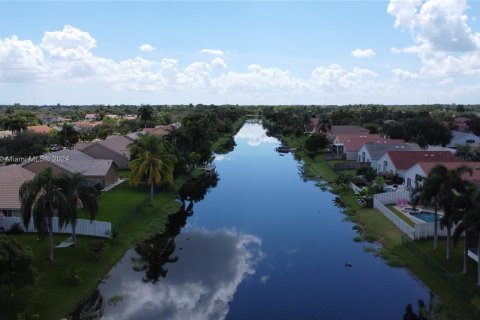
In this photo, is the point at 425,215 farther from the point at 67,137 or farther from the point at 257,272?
the point at 67,137

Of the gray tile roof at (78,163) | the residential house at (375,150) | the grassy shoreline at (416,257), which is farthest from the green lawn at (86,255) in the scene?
the residential house at (375,150)

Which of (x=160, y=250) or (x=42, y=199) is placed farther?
(x=160, y=250)

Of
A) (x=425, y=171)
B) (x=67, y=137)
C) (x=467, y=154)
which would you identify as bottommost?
(x=425, y=171)

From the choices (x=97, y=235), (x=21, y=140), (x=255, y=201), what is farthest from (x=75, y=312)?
(x=21, y=140)

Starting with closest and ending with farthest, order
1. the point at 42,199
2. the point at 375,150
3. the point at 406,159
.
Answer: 1. the point at 42,199
2. the point at 406,159
3. the point at 375,150

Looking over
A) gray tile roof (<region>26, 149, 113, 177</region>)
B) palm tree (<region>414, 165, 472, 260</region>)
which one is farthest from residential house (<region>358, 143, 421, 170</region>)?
gray tile roof (<region>26, 149, 113, 177</region>)

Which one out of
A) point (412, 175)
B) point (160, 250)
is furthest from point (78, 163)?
point (412, 175)

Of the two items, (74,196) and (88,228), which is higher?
(74,196)
